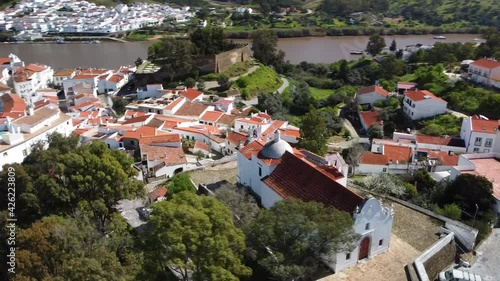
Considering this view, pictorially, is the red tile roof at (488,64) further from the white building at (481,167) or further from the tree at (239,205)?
the tree at (239,205)

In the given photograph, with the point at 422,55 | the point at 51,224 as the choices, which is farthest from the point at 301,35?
the point at 51,224

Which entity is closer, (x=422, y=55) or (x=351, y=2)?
(x=422, y=55)

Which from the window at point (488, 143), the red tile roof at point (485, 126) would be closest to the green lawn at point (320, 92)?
the red tile roof at point (485, 126)

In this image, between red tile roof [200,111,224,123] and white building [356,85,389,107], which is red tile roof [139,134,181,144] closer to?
red tile roof [200,111,224,123]

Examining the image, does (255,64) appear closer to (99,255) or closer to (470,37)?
(99,255)

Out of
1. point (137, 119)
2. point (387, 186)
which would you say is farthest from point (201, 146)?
point (387, 186)

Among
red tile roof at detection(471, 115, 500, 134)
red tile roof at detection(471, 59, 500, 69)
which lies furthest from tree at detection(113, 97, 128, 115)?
red tile roof at detection(471, 59, 500, 69)
